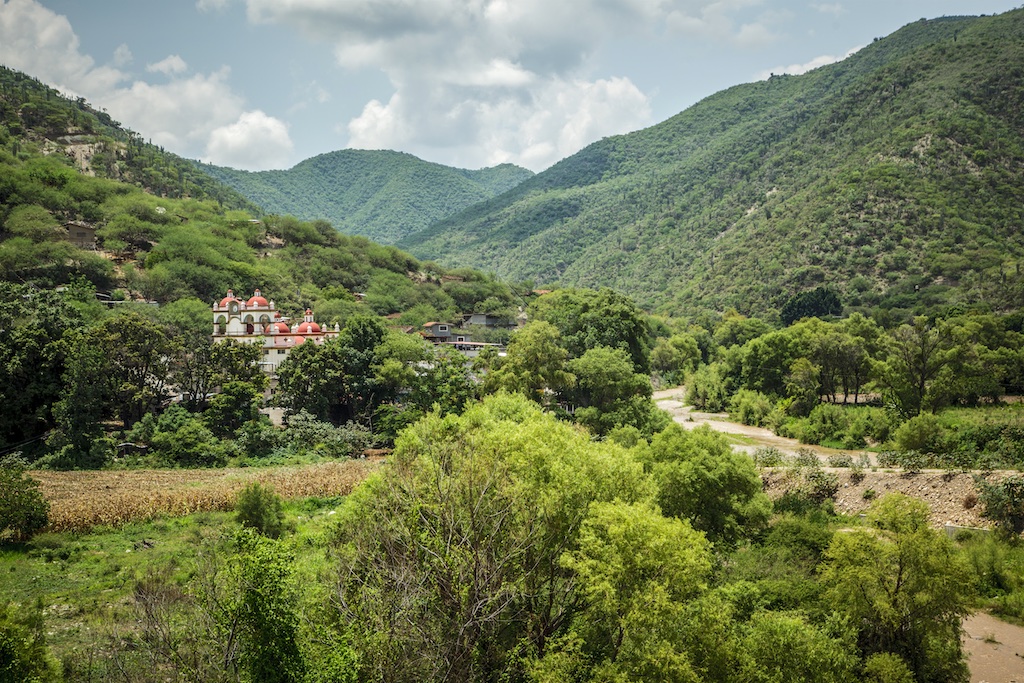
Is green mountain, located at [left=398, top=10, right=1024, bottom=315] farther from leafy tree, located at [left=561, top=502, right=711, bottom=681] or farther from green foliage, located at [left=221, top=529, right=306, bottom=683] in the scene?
green foliage, located at [left=221, top=529, right=306, bottom=683]

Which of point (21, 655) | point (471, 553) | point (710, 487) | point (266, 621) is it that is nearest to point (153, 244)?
point (710, 487)

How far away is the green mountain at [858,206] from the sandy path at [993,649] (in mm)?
49297

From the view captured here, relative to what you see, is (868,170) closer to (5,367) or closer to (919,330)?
(919,330)

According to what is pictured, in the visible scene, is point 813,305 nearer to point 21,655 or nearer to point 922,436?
point 922,436

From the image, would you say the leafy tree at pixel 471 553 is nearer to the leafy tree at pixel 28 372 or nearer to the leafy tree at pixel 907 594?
the leafy tree at pixel 907 594

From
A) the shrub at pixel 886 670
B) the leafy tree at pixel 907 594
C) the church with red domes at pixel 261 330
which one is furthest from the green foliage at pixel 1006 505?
the church with red domes at pixel 261 330

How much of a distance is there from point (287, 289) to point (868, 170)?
255 feet

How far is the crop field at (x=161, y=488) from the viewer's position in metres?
25.9

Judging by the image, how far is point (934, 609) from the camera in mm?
15266

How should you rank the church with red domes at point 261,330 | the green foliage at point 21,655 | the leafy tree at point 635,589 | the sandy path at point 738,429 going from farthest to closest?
the church with red domes at point 261,330
the sandy path at point 738,429
the leafy tree at point 635,589
the green foliage at point 21,655

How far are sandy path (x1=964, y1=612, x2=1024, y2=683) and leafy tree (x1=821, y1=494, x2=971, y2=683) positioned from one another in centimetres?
130

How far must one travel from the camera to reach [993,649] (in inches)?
712

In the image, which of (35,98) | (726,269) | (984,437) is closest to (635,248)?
(726,269)

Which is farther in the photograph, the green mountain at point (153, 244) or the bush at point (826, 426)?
the green mountain at point (153, 244)
